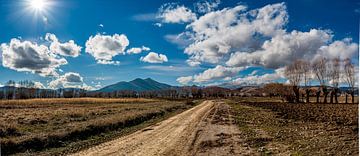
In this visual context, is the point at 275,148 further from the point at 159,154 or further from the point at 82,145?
the point at 82,145

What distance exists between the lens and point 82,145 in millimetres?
19703

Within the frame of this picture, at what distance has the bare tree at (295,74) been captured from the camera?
9638 centimetres

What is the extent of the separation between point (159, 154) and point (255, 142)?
19.8 ft

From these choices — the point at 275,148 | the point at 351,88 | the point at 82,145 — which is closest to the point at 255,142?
the point at 275,148

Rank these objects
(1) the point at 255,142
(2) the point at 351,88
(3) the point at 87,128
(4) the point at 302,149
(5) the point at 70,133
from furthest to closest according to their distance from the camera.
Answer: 1. (2) the point at 351,88
2. (3) the point at 87,128
3. (5) the point at 70,133
4. (1) the point at 255,142
5. (4) the point at 302,149

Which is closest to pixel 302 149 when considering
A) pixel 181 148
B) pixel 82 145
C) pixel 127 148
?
pixel 181 148

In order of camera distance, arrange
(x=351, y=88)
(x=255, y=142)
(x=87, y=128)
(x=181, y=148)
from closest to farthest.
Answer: (x=181, y=148) → (x=255, y=142) → (x=87, y=128) → (x=351, y=88)

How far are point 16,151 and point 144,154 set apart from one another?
8.33 meters

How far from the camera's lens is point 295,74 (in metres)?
97.4

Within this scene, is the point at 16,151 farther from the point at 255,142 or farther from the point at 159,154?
the point at 255,142

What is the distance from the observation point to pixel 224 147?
1716cm

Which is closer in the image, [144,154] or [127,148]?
[144,154]

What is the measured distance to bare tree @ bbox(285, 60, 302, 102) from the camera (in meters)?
96.4

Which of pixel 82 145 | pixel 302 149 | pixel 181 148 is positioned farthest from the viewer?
pixel 82 145
